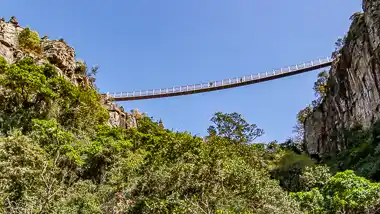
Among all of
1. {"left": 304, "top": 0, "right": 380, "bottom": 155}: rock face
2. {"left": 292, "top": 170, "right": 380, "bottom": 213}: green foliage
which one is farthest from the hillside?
{"left": 304, "top": 0, "right": 380, "bottom": 155}: rock face

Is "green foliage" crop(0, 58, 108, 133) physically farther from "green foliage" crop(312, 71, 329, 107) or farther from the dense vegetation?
"green foliage" crop(312, 71, 329, 107)

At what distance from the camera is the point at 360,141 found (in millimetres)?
20609

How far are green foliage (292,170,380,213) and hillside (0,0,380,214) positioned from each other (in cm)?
3

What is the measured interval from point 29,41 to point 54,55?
205 centimetres

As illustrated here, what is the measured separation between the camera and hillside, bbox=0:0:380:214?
11195mm

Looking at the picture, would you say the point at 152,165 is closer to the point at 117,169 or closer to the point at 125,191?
the point at 125,191

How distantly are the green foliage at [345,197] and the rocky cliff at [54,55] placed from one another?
19114mm

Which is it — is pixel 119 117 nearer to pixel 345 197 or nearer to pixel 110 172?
pixel 110 172

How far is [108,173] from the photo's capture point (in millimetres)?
17094

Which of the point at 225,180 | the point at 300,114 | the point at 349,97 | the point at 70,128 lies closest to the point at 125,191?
the point at 225,180

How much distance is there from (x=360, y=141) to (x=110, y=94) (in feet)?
77.8

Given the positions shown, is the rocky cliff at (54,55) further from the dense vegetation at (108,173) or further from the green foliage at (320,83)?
the green foliage at (320,83)

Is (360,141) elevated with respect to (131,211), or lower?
elevated

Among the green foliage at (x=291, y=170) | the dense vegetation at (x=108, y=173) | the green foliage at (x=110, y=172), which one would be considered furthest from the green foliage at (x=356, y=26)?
the green foliage at (x=291, y=170)
